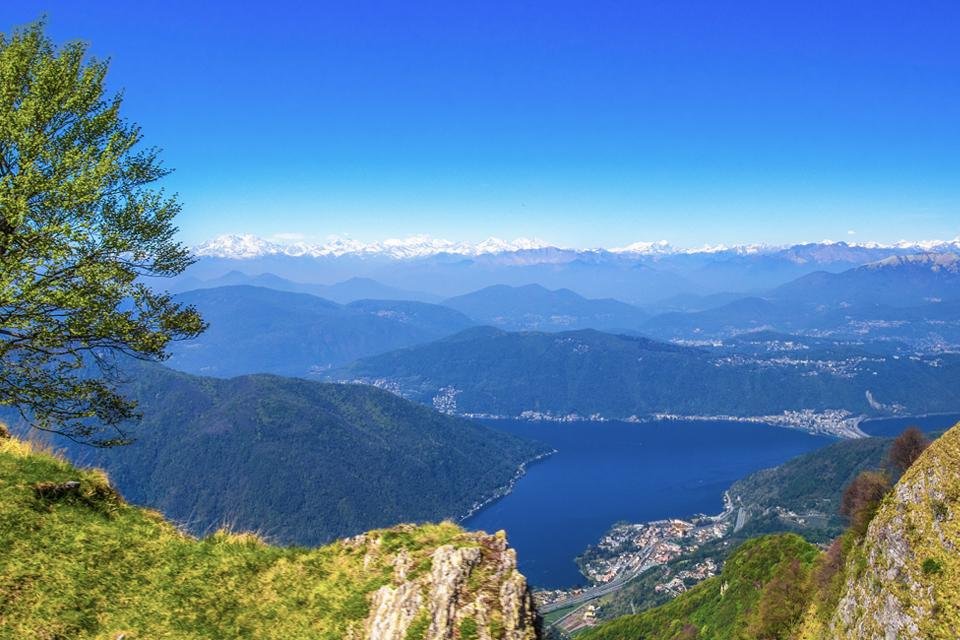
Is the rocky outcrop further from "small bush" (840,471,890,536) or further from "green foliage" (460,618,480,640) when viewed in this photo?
"small bush" (840,471,890,536)

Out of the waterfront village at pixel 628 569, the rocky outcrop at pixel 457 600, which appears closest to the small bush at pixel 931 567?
the rocky outcrop at pixel 457 600

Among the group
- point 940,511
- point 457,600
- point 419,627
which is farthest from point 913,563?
point 419,627

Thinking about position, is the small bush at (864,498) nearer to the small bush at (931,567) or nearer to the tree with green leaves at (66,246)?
the small bush at (931,567)

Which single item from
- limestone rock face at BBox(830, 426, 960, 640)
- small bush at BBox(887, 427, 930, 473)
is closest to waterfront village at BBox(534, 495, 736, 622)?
small bush at BBox(887, 427, 930, 473)

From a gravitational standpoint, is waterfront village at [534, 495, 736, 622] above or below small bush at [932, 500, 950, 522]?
below

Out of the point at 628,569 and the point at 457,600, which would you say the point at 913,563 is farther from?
the point at 628,569

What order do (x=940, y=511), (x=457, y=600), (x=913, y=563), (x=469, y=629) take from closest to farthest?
(x=469, y=629)
(x=457, y=600)
(x=940, y=511)
(x=913, y=563)
